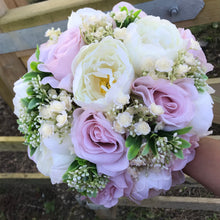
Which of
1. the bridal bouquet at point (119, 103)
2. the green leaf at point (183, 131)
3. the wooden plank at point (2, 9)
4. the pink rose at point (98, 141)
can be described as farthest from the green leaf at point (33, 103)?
the wooden plank at point (2, 9)

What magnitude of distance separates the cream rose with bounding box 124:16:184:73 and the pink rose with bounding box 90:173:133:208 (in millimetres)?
284

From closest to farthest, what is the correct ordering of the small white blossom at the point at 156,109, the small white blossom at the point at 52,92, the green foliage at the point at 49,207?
the small white blossom at the point at 156,109
the small white blossom at the point at 52,92
the green foliage at the point at 49,207

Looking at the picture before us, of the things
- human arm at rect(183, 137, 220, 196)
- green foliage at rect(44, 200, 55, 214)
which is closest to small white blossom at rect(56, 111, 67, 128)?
human arm at rect(183, 137, 220, 196)

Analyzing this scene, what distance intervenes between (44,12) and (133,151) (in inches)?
34.5

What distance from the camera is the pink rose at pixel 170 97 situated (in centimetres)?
51

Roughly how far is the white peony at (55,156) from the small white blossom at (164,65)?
0.29 meters

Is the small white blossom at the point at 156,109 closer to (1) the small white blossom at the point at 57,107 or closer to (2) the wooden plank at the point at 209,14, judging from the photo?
(1) the small white blossom at the point at 57,107

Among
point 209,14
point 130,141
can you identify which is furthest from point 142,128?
point 209,14

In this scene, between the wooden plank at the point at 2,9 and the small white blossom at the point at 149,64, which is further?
the wooden plank at the point at 2,9

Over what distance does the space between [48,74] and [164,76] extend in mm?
310

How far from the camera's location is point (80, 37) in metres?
0.58

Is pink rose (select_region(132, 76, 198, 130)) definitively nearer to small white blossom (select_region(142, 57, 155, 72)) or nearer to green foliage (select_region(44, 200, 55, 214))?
small white blossom (select_region(142, 57, 155, 72))

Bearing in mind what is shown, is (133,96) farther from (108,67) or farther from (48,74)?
(48,74)

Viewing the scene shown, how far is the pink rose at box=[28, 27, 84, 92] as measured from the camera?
0.56 m
